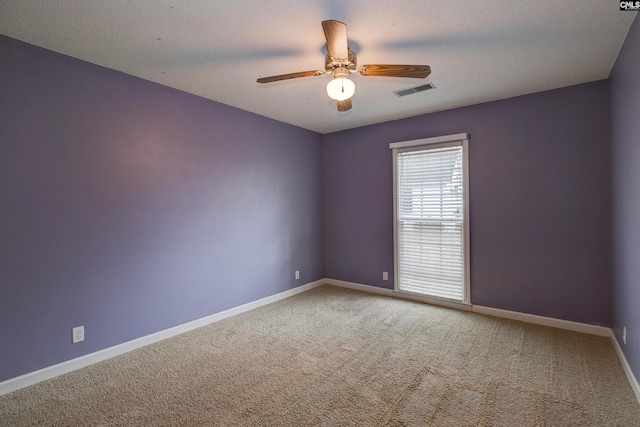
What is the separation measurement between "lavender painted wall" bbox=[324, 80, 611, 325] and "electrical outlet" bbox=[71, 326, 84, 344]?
413 cm

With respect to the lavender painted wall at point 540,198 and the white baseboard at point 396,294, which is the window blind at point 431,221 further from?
the lavender painted wall at point 540,198

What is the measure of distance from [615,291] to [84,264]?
15.6 feet

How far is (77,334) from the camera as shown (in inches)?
100

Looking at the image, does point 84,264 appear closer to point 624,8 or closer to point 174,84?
point 174,84

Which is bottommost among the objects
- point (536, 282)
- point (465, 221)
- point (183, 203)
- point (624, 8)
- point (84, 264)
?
point (536, 282)

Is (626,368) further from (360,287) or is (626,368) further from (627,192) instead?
(360,287)

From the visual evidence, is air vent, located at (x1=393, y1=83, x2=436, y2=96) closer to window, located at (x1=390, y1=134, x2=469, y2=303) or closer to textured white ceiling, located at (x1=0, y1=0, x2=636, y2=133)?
textured white ceiling, located at (x1=0, y1=0, x2=636, y2=133)

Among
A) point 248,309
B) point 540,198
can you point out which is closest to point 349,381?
point 248,309

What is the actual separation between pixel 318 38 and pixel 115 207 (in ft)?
7.57

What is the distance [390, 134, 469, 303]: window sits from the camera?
3.87 meters

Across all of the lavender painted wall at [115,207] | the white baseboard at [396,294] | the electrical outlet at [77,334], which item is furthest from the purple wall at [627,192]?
the electrical outlet at [77,334]

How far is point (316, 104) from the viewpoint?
146 inches

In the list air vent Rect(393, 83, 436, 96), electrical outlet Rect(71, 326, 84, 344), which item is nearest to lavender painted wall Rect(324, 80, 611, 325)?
air vent Rect(393, 83, 436, 96)

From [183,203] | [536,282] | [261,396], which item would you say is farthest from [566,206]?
[183,203]
